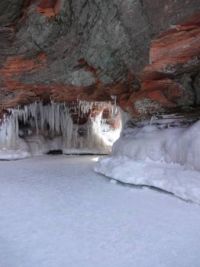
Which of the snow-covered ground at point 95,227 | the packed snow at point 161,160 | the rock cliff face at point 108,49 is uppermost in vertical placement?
the rock cliff face at point 108,49

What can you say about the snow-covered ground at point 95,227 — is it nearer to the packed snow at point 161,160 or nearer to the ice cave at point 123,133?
the ice cave at point 123,133

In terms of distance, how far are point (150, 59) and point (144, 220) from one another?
3.42 metres

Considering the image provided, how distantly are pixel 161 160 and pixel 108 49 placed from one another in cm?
283

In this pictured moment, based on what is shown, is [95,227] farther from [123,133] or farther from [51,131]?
[51,131]

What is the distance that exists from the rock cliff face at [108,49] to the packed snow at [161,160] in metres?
0.96

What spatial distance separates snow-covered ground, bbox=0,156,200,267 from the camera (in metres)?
2.33

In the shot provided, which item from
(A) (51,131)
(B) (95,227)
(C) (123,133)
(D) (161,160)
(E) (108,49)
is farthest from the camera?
(A) (51,131)

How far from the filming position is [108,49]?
6691 mm

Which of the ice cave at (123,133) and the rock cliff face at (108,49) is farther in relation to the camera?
the rock cliff face at (108,49)

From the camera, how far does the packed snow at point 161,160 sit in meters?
4.46

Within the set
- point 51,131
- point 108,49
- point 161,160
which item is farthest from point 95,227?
point 51,131

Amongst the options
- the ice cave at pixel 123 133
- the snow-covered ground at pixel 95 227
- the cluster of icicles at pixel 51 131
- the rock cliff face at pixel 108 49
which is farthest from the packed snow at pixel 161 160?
the cluster of icicles at pixel 51 131

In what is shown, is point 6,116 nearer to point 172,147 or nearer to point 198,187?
point 172,147

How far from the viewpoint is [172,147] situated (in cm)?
540
